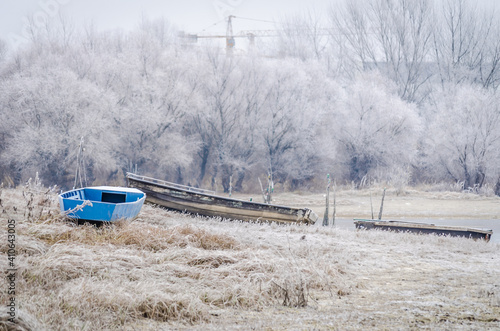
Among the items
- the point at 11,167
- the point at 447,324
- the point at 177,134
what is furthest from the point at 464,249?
the point at 11,167

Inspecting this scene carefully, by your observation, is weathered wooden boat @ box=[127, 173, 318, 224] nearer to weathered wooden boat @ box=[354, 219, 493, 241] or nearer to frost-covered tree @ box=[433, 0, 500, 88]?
weathered wooden boat @ box=[354, 219, 493, 241]

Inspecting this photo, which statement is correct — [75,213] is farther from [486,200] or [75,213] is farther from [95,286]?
[486,200]

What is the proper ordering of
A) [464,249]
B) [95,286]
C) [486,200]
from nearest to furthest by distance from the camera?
[95,286], [464,249], [486,200]

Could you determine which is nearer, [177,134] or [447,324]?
[447,324]

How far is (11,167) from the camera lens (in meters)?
31.6

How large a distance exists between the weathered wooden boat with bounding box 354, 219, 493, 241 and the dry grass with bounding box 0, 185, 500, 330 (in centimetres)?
428

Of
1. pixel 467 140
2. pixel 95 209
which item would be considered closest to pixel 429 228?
pixel 95 209

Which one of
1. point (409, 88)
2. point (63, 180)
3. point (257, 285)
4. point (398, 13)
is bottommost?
point (63, 180)

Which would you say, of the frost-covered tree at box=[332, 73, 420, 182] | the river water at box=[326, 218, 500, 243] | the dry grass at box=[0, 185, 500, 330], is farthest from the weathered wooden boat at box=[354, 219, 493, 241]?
the frost-covered tree at box=[332, 73, 420, 182]

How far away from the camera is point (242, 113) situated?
118ft

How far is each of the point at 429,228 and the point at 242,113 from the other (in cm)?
2300

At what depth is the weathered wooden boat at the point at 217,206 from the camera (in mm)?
16109

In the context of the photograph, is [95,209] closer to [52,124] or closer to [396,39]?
[52,124]

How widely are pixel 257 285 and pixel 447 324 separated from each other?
7.47ft
